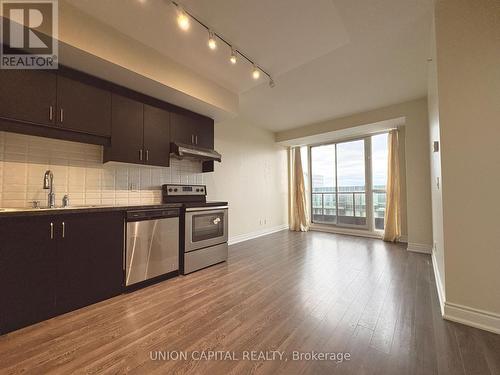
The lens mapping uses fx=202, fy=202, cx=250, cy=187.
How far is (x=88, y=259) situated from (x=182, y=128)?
202 cm

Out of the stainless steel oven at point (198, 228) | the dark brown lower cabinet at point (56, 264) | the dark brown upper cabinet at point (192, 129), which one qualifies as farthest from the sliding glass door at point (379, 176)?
the dark brown lower cabinet at point (56, 264)

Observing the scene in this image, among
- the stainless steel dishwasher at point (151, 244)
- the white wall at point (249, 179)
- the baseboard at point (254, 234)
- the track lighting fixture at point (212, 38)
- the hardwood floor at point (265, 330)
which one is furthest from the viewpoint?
the baseboard at point (254, 234)

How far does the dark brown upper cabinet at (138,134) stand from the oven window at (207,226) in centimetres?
94

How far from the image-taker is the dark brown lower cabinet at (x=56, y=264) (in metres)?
1.62

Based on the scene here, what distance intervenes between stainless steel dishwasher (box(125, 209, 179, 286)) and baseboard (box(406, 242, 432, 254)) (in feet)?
13.8

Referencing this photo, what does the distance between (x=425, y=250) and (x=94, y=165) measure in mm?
5476

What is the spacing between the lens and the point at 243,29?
2.11 metres

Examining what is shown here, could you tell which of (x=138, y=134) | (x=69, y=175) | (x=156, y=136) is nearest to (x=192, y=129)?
(x=156, y=136)

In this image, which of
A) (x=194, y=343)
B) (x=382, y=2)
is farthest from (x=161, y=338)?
(x=382, y=2)

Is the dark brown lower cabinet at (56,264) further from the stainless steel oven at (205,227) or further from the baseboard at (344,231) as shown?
the baseboard at (344,231)

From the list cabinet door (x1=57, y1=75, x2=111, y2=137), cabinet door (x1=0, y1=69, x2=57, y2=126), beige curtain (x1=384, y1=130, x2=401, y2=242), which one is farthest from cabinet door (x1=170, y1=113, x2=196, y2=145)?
beige curtain (x1=384, y1=130, x2=401, y2=242)

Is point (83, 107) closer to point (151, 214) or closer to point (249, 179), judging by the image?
point (151, 214)

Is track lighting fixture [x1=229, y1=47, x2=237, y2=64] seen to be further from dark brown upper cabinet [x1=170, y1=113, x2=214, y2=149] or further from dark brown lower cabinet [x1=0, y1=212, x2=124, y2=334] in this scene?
dark brown lower cabinet [x1=0, y1=212, x2=124, y2=334]

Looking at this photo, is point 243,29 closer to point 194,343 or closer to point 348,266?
point 194,343
